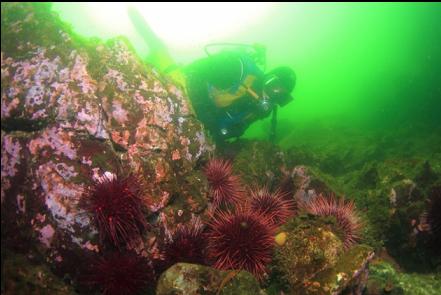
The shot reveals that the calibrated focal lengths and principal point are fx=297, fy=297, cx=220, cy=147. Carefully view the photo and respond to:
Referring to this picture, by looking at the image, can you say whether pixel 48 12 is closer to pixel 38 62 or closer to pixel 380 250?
pixel 38 62

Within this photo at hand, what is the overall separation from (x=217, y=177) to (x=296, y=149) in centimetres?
618

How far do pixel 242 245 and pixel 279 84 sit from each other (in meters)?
5.56

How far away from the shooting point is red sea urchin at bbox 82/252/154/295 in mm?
3861

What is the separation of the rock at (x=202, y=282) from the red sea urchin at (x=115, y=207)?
2.86 feet

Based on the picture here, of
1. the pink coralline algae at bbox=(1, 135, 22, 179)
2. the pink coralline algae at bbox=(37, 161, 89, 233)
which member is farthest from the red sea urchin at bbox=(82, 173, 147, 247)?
the pink coralline algae at bbox=(1, 135, 22, 179)

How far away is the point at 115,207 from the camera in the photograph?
4.10 meters

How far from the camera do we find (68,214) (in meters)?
4.31

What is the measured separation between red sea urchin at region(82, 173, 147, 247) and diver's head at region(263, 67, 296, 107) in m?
5.62

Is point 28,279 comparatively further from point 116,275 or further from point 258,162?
point 258,162

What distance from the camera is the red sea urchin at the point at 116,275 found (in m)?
3.86

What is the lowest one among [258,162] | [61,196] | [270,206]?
[258,162]

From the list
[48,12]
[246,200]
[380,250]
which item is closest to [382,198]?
[380,250]

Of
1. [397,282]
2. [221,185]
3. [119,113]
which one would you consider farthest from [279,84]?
[397,282]

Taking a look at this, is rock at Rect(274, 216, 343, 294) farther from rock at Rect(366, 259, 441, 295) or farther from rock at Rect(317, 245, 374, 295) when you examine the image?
rock at Rect(366, 259, 441, 295)
